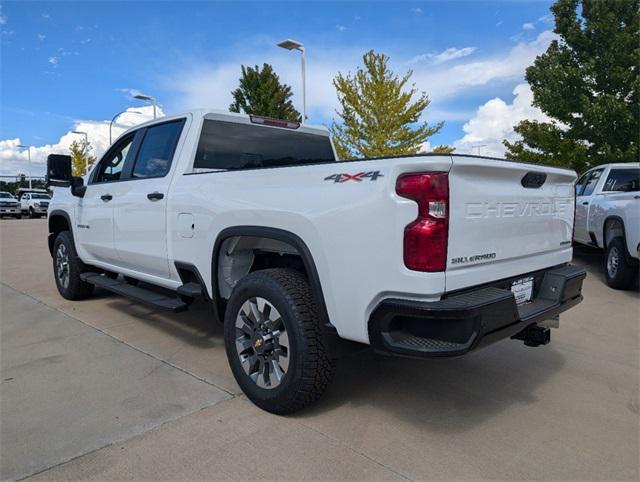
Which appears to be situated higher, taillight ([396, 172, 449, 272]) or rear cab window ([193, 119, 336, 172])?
rear cab window ([193, 119, 336, 172])

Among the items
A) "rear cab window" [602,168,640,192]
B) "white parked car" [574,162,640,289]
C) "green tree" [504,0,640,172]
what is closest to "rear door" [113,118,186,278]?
"white parked car" [574,162,640,289]

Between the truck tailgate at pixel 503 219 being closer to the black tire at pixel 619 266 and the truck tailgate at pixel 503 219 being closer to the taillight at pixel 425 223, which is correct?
the taillight at pixel 425 223

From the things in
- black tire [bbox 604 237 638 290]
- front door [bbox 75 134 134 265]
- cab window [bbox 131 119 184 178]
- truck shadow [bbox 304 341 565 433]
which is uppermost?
cab window [bbox 131 119 184 178]

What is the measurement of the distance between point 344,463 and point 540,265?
169cm

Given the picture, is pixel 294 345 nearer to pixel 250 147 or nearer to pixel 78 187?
pixel 250 147

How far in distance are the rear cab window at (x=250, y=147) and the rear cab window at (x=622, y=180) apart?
5244mm

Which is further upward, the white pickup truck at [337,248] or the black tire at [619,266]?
the white pickup truck at [337,248]

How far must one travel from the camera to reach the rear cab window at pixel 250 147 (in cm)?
408

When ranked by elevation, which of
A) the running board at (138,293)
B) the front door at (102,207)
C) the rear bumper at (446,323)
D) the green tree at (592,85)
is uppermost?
the green tree at (592,85)

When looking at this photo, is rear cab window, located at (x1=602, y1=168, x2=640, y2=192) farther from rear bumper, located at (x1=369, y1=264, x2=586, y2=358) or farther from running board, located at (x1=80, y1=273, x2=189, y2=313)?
running board, located at (x1=80, y1=273, x2=189, y2=313)

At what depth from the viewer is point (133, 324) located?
4973 mm

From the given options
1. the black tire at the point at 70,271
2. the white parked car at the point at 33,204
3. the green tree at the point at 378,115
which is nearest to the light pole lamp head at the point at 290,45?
the green tree at the point at 378,115

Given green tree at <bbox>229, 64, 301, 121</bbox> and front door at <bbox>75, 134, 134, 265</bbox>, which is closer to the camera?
front door at <bbox>75, 134, 134, 265</bbox>

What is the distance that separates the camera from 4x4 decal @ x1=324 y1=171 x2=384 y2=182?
244cm
